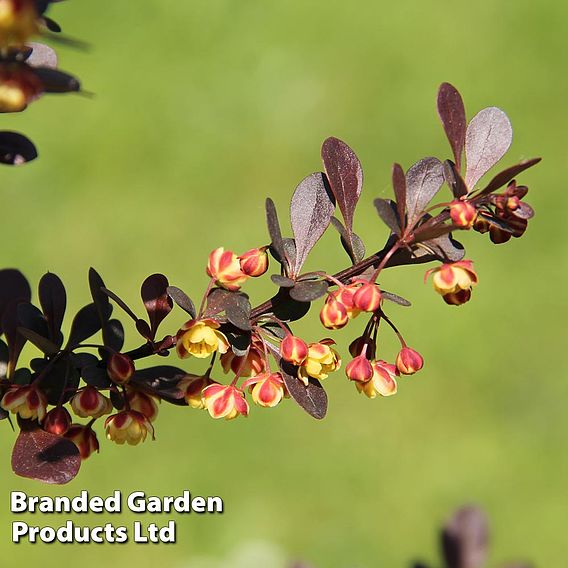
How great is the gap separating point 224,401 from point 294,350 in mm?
103

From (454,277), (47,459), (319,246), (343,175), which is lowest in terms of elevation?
(47,459)

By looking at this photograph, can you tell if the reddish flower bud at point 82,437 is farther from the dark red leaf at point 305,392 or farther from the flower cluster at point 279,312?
the dark red leaf at point 305,392

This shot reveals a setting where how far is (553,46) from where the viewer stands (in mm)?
4172

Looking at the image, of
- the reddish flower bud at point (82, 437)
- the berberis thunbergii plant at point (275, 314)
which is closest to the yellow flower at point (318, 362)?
the berberis thunbergii plant at point (275, 314)

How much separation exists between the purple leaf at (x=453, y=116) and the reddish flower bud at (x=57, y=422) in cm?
40

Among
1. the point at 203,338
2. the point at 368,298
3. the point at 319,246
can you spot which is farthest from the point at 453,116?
the point at 319,246

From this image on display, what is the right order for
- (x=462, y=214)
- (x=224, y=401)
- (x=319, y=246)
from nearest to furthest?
1. (x=462, y=214)
2. (x=224, y=401)
3. (x=319, y=246)

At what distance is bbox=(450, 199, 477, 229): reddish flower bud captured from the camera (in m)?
0.79

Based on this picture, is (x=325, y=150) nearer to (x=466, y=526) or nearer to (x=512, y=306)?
(x=466, y=526)

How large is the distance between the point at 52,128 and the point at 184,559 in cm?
187

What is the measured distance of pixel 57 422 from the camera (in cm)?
86

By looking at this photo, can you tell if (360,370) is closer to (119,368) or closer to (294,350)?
(294,350)

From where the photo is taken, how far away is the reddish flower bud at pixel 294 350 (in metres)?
0.83

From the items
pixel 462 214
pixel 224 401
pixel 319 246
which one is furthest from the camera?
pixel 319 246
